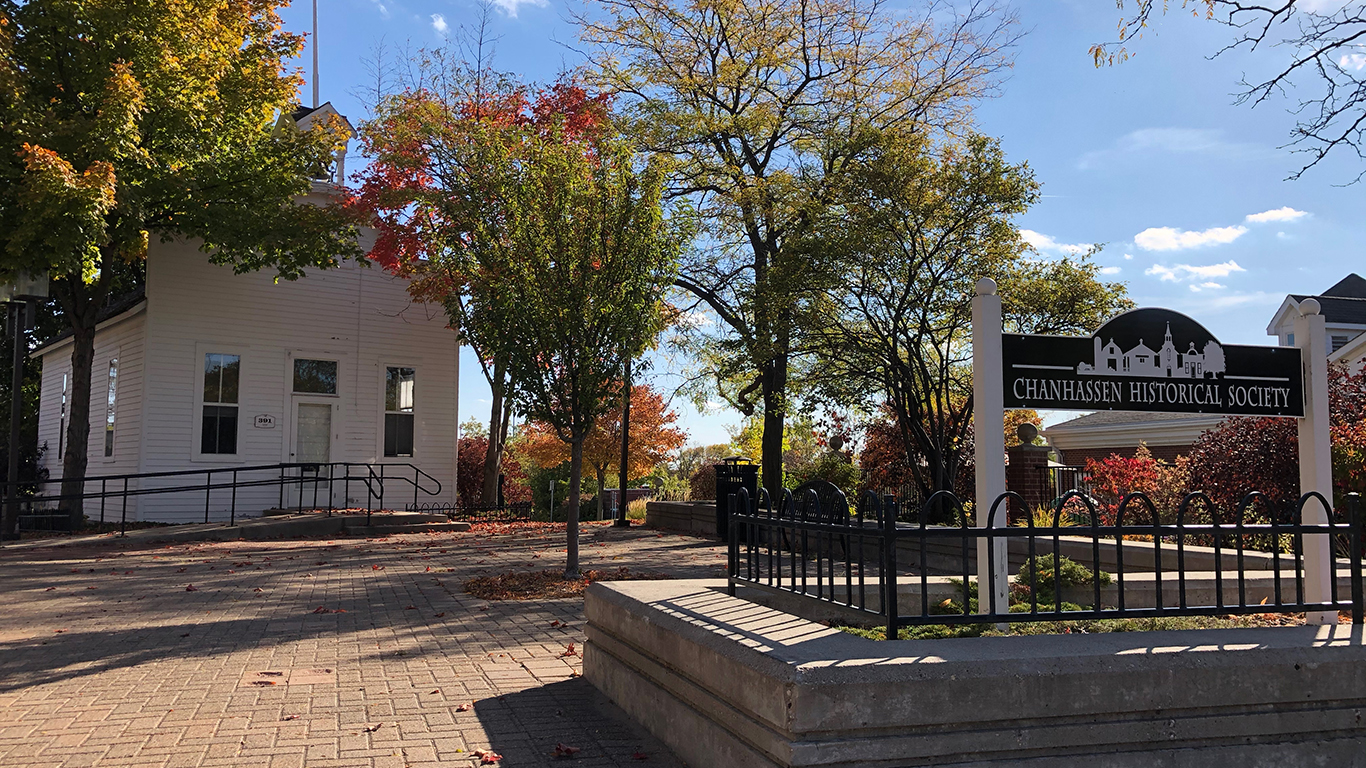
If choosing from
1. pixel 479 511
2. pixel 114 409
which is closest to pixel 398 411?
pixel 479 511

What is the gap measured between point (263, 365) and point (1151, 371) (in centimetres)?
1972

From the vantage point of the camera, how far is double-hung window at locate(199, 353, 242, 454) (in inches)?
795

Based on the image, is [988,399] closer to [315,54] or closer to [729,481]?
[729,481]

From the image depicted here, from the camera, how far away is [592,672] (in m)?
6.07

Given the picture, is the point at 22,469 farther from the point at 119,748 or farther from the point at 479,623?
the point at 119,748

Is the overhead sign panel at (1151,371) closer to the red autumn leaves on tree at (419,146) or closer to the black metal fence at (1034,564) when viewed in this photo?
the black metal fence at (1034,564)

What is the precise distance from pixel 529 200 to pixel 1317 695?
8501 mm

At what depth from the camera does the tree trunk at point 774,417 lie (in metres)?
18.5

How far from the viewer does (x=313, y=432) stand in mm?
21312

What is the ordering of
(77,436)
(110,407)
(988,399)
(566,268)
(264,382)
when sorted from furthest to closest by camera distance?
(110,407) < (264,382) < (77,436) < (566,268) < (988,399)

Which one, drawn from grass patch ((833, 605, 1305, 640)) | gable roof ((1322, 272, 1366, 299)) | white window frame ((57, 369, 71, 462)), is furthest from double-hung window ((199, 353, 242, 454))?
gable roof ((1322, 272, 1366, 299))

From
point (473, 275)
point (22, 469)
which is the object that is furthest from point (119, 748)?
point (22, 469)

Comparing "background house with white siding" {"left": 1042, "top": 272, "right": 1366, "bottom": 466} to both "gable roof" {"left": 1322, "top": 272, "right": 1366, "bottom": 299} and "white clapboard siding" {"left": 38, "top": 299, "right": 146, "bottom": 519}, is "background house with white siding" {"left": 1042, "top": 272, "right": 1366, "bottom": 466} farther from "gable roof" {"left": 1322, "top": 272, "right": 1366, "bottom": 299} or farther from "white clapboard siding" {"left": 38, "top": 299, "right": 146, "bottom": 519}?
"white clapboard siding" {"left": 38, "top": 299, "right": 146, "bottom": 519}

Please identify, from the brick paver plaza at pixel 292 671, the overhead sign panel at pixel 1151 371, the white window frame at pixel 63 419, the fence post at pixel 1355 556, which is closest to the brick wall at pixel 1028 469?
the brick paver plaza at pixel 292 671
